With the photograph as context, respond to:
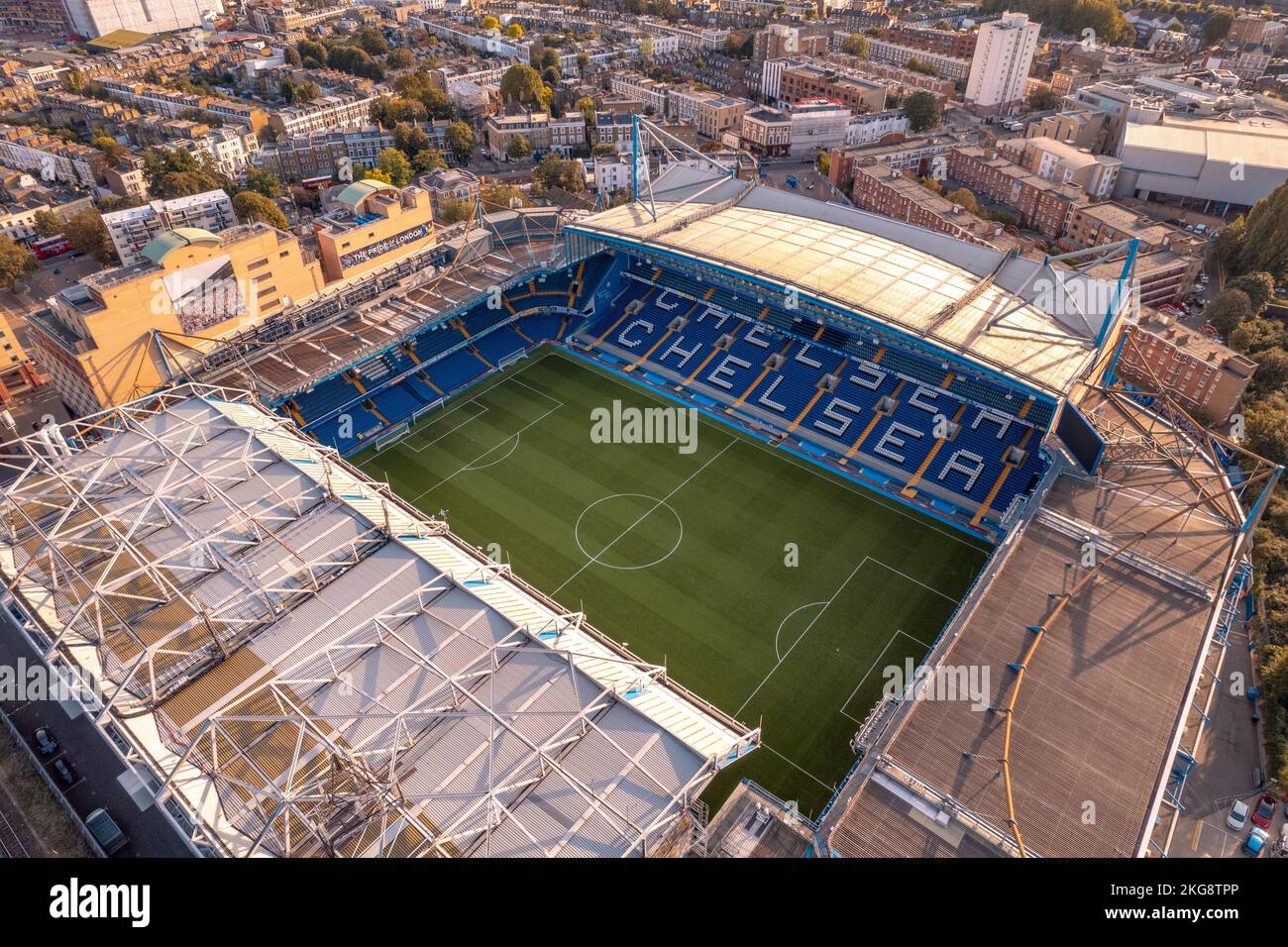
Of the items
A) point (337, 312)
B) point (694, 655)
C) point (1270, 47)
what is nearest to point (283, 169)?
point (337, 312)

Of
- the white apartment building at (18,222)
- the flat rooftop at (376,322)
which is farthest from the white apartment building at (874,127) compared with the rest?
the white apartment building at (18,222)

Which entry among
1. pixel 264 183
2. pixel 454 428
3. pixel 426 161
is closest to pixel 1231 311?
pixel 454 428

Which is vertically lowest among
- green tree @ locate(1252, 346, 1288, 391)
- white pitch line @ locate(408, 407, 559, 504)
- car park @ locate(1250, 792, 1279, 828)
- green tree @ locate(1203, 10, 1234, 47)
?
car park @ locate(1250, 792, 1279, 828)

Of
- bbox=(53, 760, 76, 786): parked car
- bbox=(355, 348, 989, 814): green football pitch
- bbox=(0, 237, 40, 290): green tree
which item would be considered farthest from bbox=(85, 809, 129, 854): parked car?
bbox=(0, 237, 40, 290): green tree

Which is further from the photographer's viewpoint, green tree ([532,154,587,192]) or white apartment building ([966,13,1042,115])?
white apartment building ([966,13,1042,115])

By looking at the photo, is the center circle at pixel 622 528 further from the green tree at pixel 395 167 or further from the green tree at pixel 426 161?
the green tree at pixel 426 161

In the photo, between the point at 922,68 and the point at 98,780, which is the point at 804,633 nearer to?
the point at 98,780

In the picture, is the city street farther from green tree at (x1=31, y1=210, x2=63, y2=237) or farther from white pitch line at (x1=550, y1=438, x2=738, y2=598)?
green tree at (x1=31, y1=210, x2=63, y2=237)
